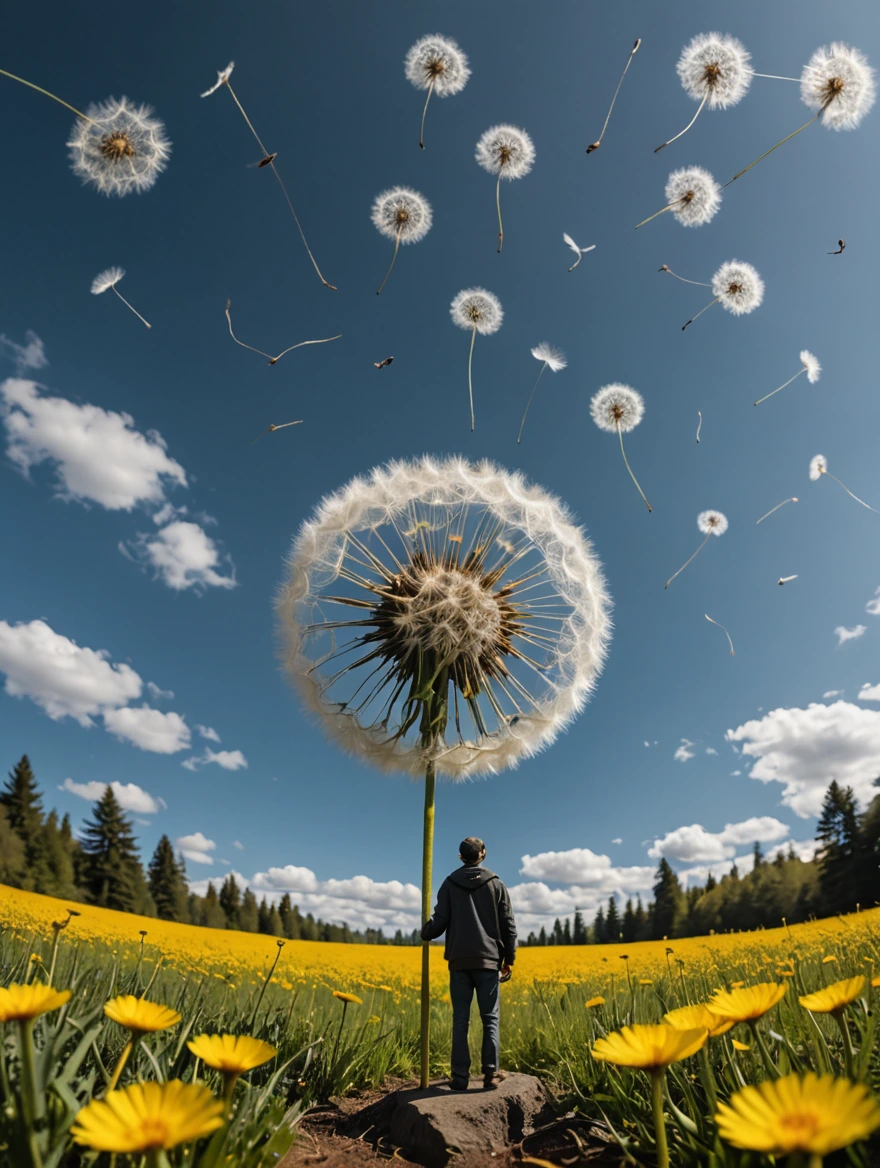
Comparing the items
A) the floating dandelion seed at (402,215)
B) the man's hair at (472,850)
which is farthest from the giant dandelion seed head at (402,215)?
the man's hair at (472,850)

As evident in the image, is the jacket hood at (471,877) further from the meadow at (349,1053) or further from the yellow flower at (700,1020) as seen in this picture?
the yellow flower at (700,1020)

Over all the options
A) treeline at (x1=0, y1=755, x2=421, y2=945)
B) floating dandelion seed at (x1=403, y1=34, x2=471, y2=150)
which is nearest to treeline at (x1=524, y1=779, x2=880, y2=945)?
treeline at (x1=0, y1=755, x2=421, y2=945)

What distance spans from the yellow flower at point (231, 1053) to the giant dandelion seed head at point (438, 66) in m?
6.84

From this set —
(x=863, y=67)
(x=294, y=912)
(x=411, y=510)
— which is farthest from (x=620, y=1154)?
(x=294, y=912)

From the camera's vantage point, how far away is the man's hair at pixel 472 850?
213 inches

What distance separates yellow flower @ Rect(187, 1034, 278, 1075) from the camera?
4.58 feet

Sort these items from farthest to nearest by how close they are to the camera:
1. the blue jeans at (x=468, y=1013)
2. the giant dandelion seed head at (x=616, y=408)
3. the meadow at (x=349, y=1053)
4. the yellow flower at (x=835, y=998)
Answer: the giant dandelion seed head at (x=616, y=408), the blue jeans at (x=468, y=1013), the meadow at (x=349, y=1053), the yellow flower at (x=835, y=998)

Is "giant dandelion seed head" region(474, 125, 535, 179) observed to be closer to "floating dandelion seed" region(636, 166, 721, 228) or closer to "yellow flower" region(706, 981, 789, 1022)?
"floating dandelion seed" region(636, 166, 721, 228)

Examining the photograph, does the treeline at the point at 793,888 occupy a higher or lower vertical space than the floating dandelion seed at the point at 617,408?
lower

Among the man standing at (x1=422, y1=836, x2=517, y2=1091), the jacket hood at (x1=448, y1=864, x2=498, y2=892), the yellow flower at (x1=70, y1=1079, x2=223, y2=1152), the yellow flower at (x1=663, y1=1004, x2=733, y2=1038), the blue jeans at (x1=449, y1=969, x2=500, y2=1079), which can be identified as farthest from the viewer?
the jacket hood at (x1=448, y1=864, x2=498, y2=892)

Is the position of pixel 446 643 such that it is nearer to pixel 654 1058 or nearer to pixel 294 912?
pixel 654 1058

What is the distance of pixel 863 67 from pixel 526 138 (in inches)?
109

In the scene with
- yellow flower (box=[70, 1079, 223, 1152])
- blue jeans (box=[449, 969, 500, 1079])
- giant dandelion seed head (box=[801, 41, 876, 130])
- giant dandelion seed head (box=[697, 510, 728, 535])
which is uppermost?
giant dandelion seed head (box=[801, 41, 876, 130])

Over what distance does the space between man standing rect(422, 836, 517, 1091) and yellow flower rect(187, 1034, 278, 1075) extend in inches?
143
